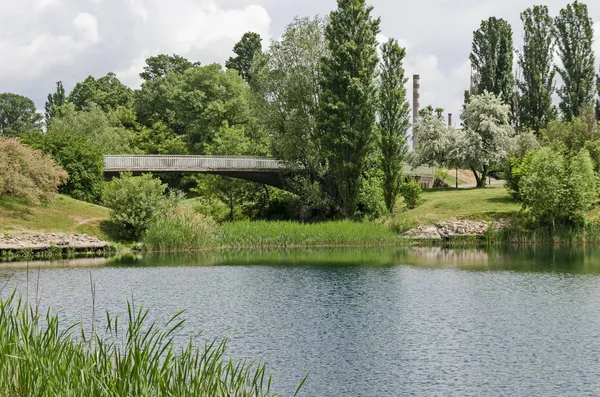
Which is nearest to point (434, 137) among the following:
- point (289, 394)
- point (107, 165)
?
point (107, 165)

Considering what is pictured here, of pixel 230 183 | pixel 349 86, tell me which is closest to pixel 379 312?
pixel 349 86

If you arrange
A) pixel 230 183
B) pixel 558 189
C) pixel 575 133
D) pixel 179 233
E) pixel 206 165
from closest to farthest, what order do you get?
pixel 179 233
pixel 558 189
pixel 206 165
pixel 575 133
pixel 230 183

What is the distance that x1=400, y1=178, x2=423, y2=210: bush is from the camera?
5822 cm

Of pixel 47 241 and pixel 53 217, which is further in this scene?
pixel 53 217

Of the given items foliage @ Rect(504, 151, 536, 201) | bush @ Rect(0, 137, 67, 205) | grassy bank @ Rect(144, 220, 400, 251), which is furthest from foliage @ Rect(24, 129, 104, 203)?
foliage @ Rect(504, 151, 536, 201)

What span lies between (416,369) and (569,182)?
3603 centimetres

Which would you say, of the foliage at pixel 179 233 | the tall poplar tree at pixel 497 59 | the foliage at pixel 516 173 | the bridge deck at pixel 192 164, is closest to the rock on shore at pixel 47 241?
the foliage at pixel 179 233

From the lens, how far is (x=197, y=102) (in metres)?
84.4

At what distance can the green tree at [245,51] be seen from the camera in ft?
339

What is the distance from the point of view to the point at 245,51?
104250 millimetres

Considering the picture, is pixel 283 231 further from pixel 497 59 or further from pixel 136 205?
pixel 497 59

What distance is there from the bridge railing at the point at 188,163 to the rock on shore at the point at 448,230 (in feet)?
42.9

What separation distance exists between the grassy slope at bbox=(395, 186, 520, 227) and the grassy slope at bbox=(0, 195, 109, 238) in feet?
68.9

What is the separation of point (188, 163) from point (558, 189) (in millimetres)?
27969
